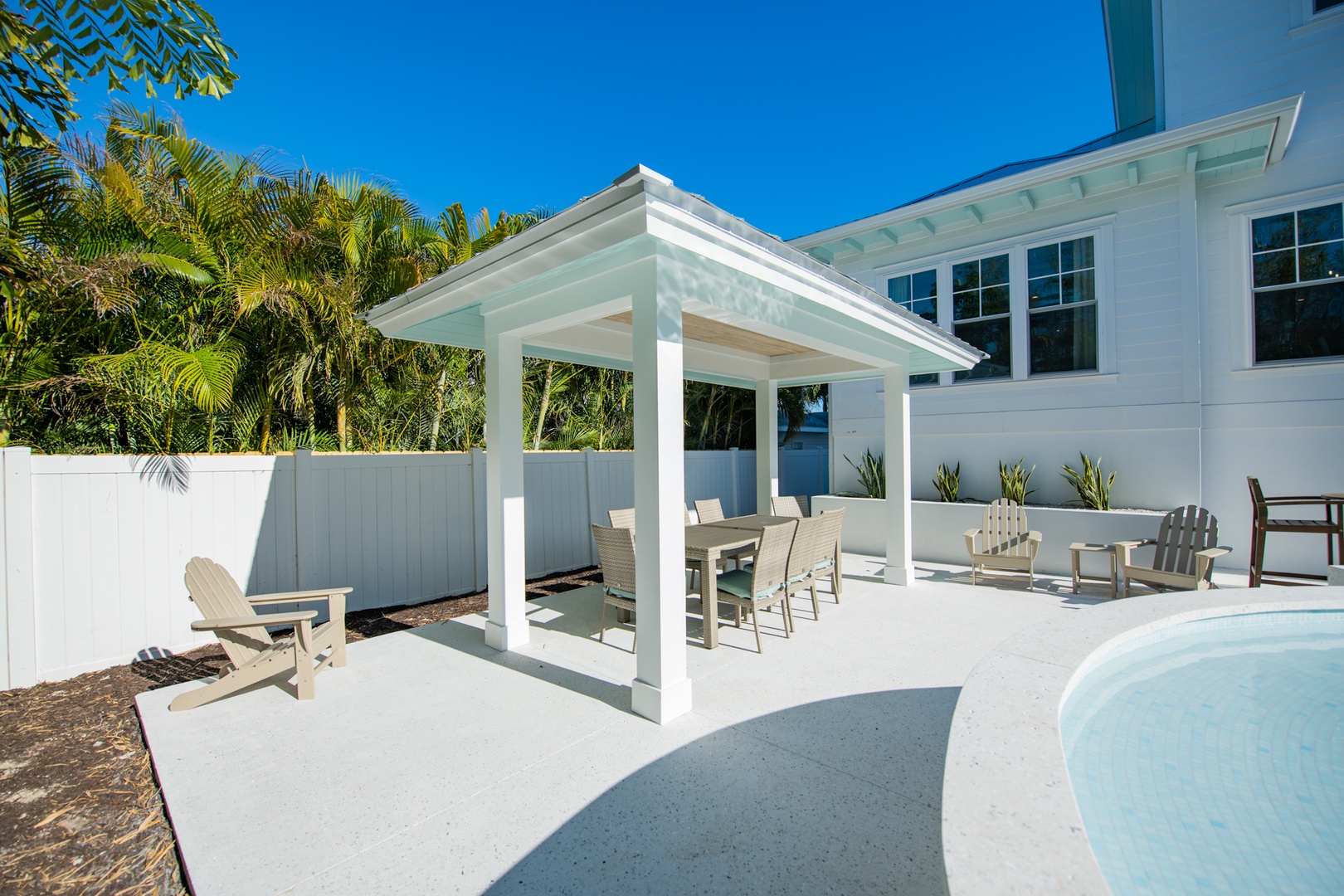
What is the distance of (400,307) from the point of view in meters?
4.72

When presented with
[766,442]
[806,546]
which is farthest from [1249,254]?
[806,546]

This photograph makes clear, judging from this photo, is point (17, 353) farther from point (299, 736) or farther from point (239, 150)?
point (299, 736)

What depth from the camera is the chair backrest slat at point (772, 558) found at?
4.53 metres

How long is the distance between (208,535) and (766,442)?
6.47 m

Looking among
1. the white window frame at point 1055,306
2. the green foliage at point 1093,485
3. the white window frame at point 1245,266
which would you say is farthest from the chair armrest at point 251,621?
the white window frame at point 1245,266

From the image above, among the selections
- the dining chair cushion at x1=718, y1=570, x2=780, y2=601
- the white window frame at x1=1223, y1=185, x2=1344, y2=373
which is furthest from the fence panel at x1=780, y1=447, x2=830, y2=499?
the dining chair cushion at x1=718, y1=570, x2=780, y2=601

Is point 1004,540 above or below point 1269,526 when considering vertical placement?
below

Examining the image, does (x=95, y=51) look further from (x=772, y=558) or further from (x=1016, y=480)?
(x=1016, y=480)

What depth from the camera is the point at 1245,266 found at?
6891 millimetres

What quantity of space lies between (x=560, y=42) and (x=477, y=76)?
1984 mm

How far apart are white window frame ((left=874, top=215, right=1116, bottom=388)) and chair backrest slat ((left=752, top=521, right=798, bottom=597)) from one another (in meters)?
4.91

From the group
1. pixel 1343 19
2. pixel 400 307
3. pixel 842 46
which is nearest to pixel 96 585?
pixel 400 307

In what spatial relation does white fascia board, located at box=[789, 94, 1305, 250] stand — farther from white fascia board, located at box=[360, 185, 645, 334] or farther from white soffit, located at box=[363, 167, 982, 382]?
white fascia board, located at box=[360, 185, 645, 334]

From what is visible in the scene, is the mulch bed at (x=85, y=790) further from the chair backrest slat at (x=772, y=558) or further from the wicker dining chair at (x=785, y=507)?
the wicker dining chair at (x=785, y=507)
